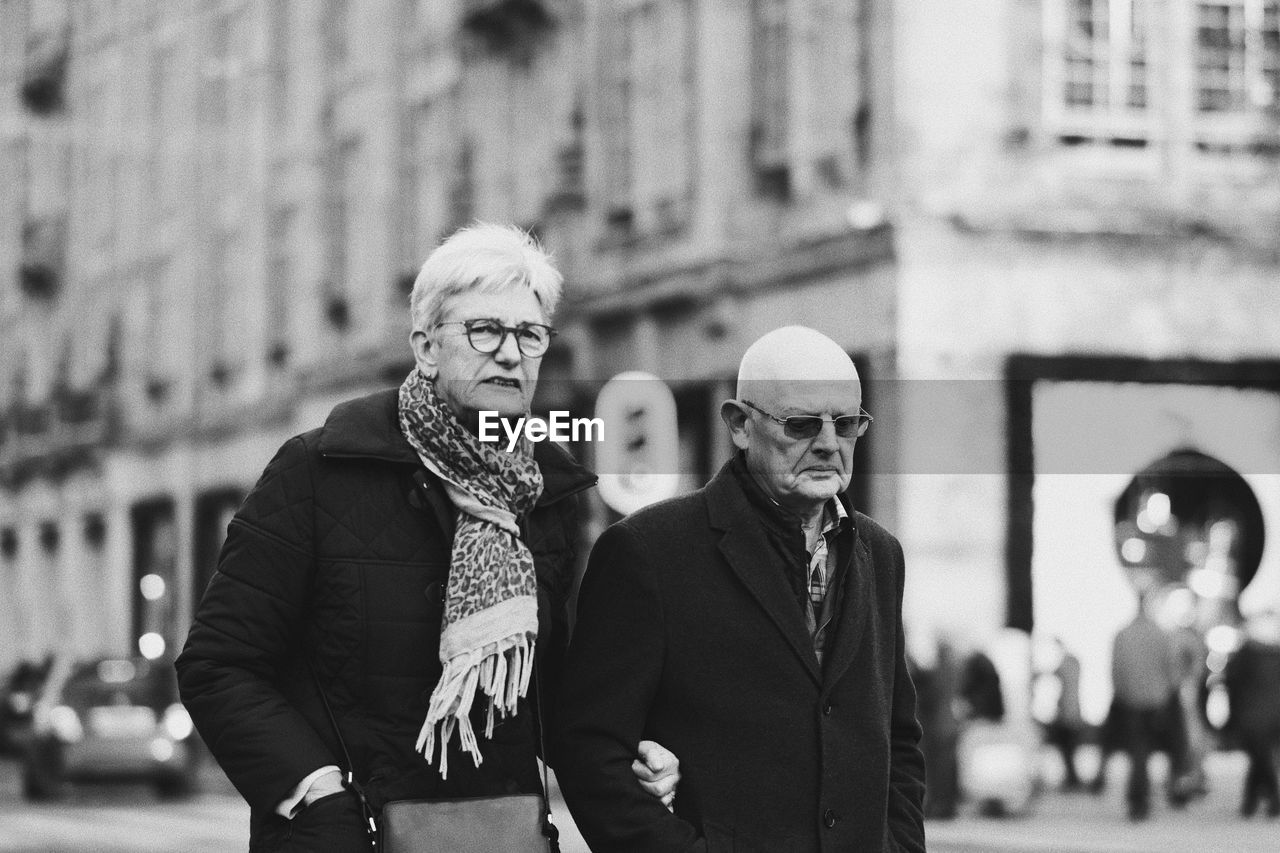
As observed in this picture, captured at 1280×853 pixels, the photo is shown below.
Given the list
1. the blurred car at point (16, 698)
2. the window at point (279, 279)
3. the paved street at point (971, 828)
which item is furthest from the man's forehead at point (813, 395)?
the window at point (279, 279)

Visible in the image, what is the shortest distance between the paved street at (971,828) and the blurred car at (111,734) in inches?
13.3

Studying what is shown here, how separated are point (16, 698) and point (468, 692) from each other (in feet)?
110

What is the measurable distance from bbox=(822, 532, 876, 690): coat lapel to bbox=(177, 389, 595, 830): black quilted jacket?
20.9 inches

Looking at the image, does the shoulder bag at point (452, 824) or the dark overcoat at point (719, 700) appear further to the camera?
the dark overcoat at point (719, 700)

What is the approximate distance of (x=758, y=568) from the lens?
4402mm

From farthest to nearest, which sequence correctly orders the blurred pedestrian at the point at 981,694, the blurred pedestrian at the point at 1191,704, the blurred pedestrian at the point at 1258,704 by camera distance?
the blurred pedestrian at the point at 981,694 → the blurred pedestrian at the point at 1191,704 → the blurred pedestrian at the point at 1258,704

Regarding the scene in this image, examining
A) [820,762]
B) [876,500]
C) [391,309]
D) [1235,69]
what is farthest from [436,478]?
[391,309]

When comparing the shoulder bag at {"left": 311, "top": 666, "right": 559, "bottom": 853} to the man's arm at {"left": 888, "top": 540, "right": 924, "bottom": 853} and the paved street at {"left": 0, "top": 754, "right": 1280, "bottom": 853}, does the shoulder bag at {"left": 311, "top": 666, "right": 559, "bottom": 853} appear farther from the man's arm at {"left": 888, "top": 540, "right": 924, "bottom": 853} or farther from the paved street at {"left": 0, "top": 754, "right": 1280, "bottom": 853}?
the paved street at {"left": 0, "top": 754, "right": 1280, "bottom": 853}

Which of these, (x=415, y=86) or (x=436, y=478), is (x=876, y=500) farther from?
(x=436, y=478)

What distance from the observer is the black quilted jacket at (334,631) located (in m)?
4.23

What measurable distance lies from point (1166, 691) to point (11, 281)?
132ft

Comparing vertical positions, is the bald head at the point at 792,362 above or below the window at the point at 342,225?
below

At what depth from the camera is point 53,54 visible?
52156mm

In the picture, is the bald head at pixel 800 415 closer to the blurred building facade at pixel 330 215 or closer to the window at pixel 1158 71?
the blurred building facade at pixel 330 215
